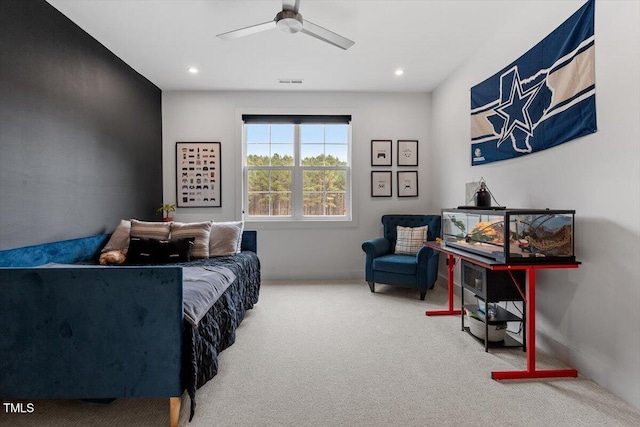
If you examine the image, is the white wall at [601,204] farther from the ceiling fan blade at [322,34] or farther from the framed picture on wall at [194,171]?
the framed picture on wall at [194,171]

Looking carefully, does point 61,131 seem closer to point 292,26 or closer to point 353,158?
point 292,26

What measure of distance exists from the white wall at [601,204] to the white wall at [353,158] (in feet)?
6.61

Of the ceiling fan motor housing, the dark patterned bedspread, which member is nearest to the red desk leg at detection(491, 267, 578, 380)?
the dark patterned bedspread

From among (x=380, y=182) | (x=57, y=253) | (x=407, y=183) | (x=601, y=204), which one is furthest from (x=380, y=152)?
(x=57, y=253)

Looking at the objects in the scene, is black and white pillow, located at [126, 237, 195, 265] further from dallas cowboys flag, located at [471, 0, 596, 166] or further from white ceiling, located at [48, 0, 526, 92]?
dallas cowboys flag, located at [471, 0, 596, 166]

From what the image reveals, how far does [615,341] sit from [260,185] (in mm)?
4009

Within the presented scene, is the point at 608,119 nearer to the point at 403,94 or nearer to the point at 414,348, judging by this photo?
the point at 414,348

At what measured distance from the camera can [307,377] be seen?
6.84 feet

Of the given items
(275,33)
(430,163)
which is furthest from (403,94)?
(275,33)

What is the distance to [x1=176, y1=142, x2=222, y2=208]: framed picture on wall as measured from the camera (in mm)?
4574

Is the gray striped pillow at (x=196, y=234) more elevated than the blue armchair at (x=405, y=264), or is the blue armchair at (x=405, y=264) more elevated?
the gray striped pillow at (x=196, y=234)

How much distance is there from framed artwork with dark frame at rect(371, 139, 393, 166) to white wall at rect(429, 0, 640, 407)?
2.10 metres

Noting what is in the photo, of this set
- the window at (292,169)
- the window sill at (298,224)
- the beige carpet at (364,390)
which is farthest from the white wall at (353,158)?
the beige carpet at (364,390)

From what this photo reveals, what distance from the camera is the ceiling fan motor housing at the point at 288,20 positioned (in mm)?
2373
